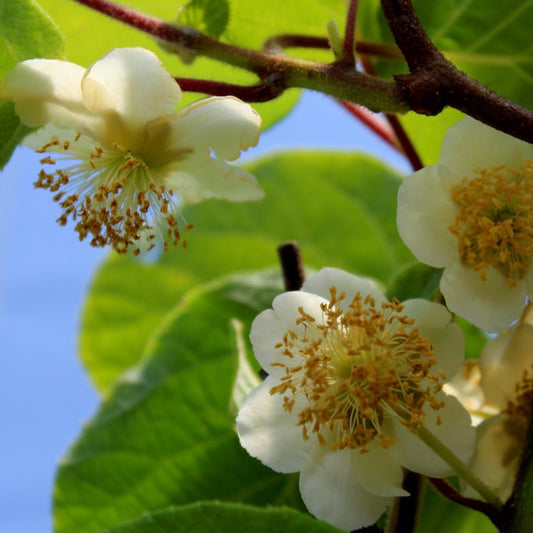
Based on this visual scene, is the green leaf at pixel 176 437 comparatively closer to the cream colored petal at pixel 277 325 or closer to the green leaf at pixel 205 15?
the cream colored petal at pixel 277 325

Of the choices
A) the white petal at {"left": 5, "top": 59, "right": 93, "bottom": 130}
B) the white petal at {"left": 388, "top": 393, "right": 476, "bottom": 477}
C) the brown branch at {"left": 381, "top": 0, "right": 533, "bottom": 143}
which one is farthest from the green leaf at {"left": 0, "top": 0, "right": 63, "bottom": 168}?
the white petal at {"left": 388, "top": 393, "right": 476, "bottom": 477}

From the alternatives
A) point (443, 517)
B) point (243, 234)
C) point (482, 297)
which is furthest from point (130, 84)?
point (243, 234)

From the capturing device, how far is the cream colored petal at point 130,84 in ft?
2.00

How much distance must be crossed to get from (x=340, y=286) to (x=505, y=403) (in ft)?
0.58

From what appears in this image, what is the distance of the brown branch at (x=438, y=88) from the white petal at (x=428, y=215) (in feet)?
0.32

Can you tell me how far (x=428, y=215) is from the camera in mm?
674

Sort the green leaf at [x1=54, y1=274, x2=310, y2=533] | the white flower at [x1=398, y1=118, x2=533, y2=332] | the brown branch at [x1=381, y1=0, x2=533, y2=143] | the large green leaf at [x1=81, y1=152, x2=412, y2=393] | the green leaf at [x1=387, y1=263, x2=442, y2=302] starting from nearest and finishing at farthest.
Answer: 1. the brown branch at [x1=381, y1=0, x2=533, y2=143]
2. the white flower at [x1=398, y1=118, x2=533, y2=332]
3. the green leaf at [x1=387, y1=263, x2=442, y2=302]
4. the green leaf at [x1=54, y1=274, x2=310, y2=533]
5. the large green leaf at [x1=81, y1=152, x2=412, y2=393]

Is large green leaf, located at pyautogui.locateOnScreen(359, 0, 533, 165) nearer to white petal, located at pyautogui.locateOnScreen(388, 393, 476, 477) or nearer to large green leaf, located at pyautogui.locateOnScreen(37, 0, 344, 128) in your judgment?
large green leaf, located at pyautogui.locateOnScreen(37, 0, 344, 128)

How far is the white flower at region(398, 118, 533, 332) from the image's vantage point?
652mm

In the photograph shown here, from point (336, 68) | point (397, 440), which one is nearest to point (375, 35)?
point (336, 68)

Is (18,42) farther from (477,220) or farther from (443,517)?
(443,517)

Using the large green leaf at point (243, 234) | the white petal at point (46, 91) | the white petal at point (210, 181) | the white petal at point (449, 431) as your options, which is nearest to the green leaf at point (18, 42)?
the white petal at point (46, 91)

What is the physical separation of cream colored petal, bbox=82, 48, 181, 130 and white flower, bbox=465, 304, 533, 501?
12.3 inches

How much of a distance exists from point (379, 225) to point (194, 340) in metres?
0.51
